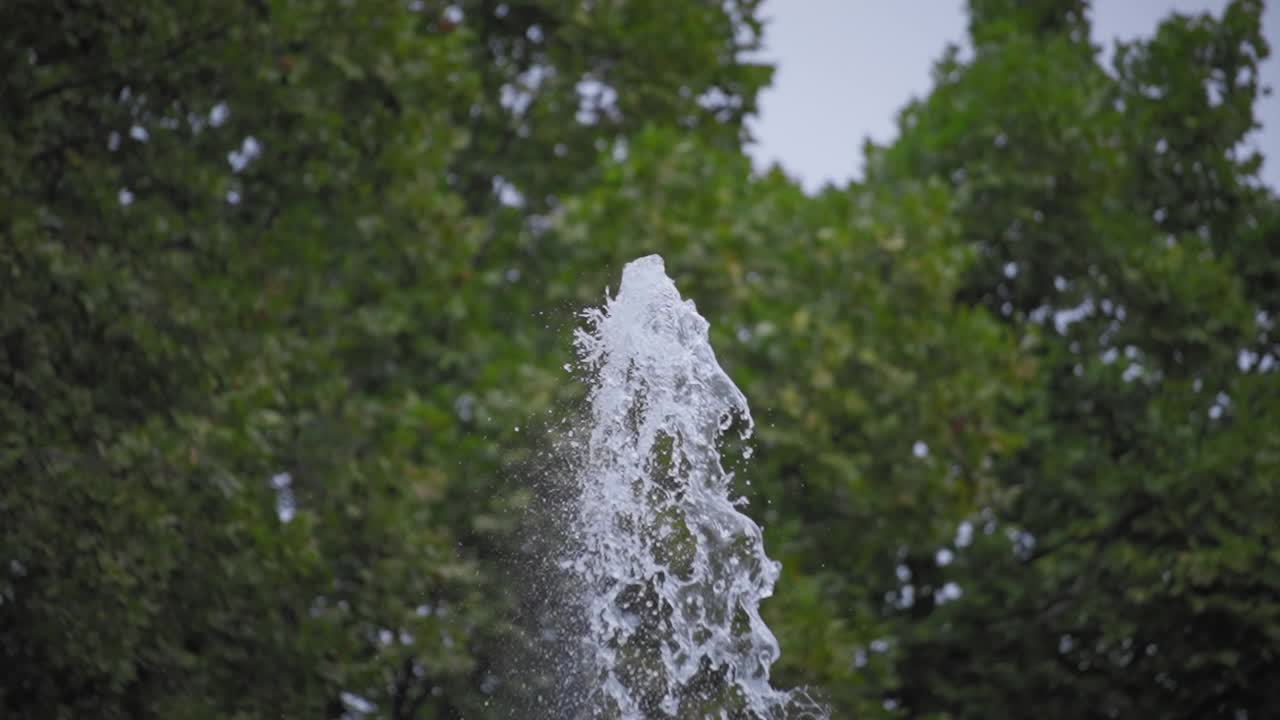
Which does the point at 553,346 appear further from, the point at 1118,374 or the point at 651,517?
the point at 1118,374

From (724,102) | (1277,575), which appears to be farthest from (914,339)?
(1277,575)

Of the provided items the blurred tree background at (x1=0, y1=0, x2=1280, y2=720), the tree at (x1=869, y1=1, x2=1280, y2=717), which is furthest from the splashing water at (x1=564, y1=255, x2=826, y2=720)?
the tree at (x1=869, y1=1, x2=1280, y2=717)

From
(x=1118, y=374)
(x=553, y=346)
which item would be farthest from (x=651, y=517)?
(x=1118, y=374)

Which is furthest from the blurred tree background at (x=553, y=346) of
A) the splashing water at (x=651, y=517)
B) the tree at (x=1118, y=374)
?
the splashing water at (x=651, y=517)

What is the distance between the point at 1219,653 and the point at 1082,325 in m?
3.71

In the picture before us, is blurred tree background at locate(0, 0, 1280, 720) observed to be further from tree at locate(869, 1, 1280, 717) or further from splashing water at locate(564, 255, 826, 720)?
splashing water at locate(564, 255, 826, 720)

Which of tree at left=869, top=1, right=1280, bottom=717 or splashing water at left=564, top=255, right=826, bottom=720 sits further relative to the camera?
tree at left=869, top=1, right=1280, bottom=717

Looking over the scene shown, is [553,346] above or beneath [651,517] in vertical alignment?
above

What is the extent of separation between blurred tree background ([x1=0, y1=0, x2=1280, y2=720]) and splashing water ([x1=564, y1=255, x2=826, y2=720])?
26.1 inches

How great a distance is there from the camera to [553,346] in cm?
1138

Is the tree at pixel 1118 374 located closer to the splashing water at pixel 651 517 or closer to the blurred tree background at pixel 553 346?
the blurred tree background at pixel 553 346

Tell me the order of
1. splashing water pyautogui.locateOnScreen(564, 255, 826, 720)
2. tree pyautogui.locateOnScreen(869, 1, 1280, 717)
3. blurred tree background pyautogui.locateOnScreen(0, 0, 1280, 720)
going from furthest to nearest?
tree pyautogui.locateOnScreen(869, 1, 1280, 717), blurred tree background pyautogui.locateOnScreen(0, 0, 1280, 720), splashing water pyautogui.locateOnScreen(564, 255, 826, 720)

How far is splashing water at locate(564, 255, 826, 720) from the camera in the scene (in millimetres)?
7070

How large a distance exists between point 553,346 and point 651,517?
4441 millimetres
